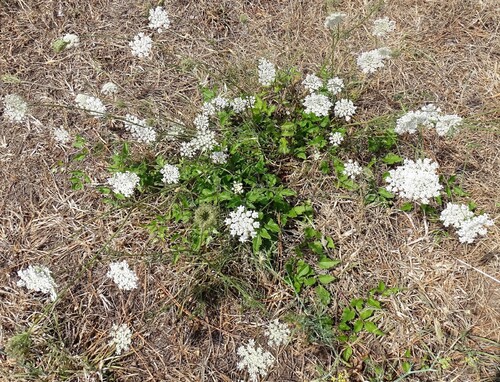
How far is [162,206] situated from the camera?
125 inches

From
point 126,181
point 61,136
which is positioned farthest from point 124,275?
point 61,136

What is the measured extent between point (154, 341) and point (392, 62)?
285 cm

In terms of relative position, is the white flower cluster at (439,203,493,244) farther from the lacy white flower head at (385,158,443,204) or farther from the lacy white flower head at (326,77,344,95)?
the lacy white flower head at (326,77,344,95)

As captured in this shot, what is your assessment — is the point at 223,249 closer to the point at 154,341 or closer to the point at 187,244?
the point at 187,244

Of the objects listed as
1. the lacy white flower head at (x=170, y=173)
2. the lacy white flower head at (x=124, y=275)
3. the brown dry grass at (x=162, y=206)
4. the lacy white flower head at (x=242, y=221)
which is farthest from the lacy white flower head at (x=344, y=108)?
the lacy white flower head at (x=124, y=275)

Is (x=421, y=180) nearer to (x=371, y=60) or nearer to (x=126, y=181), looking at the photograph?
(x=371, y=60)

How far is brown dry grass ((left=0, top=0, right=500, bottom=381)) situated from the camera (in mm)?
2902

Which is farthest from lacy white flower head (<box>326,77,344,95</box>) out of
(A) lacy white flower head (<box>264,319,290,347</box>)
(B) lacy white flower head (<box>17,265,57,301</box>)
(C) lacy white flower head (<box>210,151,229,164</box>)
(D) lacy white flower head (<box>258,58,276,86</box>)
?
(B) lacy white flower head (<box>17,265,57,301</box>)

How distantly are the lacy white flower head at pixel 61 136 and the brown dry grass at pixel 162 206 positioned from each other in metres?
0.07

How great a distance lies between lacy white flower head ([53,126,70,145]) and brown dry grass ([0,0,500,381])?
0.07 meters

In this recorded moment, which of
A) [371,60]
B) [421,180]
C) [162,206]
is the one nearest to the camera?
[421,180]

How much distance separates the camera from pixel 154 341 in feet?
9.73

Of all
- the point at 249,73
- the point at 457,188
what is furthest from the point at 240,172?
the point at 457,188

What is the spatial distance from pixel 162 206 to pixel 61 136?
0.97 m
